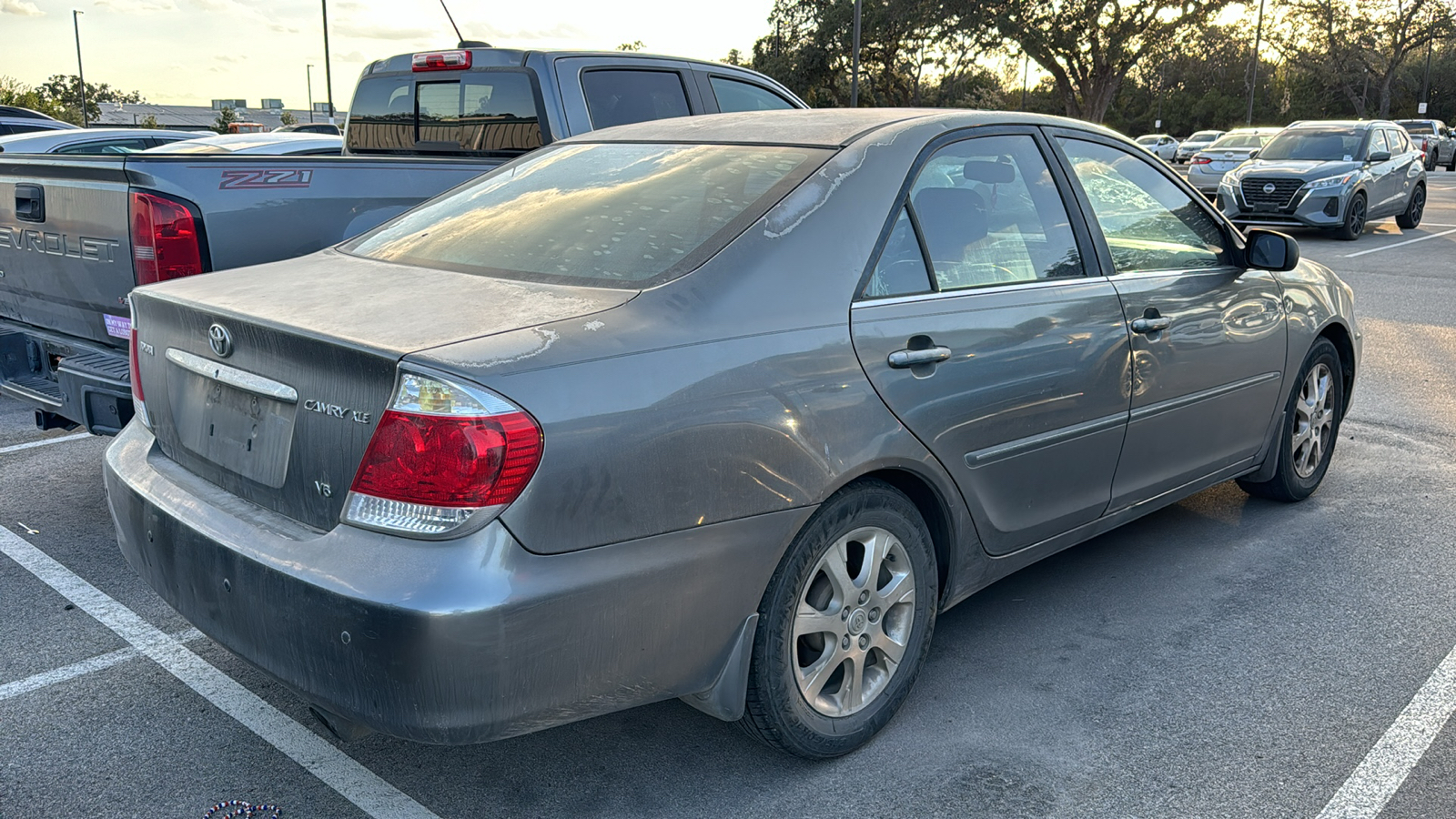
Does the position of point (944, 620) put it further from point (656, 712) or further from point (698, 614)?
point (698, 614)

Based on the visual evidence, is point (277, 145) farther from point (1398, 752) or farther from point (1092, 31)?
point (1092, 31)

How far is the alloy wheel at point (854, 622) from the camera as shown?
2777mm

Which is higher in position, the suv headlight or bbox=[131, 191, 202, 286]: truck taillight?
bbox=[131, 191, 202, 286]: truck taillight


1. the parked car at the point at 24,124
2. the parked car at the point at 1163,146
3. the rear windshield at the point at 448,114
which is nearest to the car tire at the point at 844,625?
the rear windshield at the point at 448,114

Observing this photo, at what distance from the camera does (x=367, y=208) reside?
473cm

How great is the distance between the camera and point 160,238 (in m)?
3.97

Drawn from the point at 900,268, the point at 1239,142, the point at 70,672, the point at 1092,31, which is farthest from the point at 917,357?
the point at 1092,31

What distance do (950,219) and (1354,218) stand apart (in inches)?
622

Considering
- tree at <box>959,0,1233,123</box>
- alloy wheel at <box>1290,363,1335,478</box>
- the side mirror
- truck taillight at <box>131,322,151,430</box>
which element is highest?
tree at <box>959,0,1233,123</box>

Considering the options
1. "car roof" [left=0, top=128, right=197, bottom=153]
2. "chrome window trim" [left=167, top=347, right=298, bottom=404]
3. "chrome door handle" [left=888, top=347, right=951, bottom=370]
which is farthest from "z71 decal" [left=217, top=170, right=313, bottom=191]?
"car roof" [left=0, top=128, right=197, bottom=153]

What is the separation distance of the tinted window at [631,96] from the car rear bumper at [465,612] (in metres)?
3.74

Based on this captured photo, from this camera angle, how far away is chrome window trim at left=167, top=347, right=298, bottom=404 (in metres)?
2.45

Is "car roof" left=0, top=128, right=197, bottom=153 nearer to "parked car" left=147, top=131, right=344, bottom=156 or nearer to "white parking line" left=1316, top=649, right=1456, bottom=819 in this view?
"parked car" left=147, top=131, right=344, bottom=156

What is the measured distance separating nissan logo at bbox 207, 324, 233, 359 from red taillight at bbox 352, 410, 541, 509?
0.64 metres
